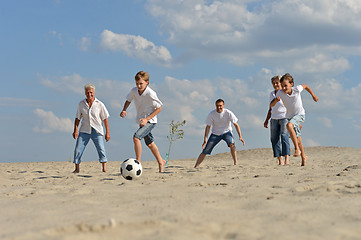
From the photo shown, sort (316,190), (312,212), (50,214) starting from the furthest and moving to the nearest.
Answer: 1. (316,190)
2. (50,214)
3. (312,212)

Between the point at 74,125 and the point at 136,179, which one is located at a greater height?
the point at 74,125

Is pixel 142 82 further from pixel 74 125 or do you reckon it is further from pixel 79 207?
pixel 79 207

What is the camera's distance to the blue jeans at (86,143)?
8.34 meters

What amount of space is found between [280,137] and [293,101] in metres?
1.27

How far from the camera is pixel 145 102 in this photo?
7285 mm

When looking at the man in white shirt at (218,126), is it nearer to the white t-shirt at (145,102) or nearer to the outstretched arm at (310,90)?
the outstretched arm at (310,90)

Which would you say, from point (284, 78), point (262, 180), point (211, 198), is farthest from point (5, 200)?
point (284, 78)

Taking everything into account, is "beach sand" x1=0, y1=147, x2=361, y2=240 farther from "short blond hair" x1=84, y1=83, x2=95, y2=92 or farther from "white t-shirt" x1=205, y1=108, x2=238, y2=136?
"white t-shirt" x1=205, y1=108, x2=238, y2=136

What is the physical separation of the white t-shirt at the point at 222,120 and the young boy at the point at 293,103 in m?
1.62

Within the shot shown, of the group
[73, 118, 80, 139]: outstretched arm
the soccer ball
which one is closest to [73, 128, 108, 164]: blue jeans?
[73, 118, 80, 139]: outstretched arm

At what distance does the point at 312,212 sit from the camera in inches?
125

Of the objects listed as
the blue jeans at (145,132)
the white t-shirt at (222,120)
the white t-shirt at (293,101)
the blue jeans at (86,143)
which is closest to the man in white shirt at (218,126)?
the white t-shirt at (222,120)

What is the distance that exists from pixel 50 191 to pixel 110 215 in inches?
86.6

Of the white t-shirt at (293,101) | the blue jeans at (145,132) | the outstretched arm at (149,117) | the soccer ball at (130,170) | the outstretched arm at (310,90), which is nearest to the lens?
the soccer ball at (130,170)
